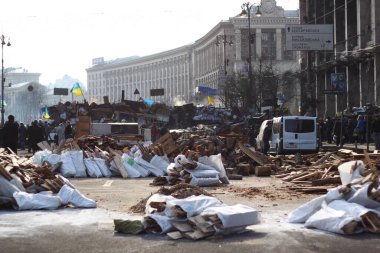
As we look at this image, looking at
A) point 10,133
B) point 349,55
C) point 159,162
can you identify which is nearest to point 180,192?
point 159,162

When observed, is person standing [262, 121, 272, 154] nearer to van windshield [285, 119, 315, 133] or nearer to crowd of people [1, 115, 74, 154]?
van windshield [285, 119, 315, 133]

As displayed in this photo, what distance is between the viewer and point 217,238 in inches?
291

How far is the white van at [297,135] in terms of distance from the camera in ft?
93.5

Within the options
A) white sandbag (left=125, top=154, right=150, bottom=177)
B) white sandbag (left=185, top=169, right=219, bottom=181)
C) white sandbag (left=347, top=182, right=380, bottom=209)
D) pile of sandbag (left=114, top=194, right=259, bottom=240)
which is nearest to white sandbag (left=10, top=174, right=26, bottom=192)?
pile of sandbag (left=114, top=194, right=259, bottom=240)

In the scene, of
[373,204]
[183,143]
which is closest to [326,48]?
[183,143]

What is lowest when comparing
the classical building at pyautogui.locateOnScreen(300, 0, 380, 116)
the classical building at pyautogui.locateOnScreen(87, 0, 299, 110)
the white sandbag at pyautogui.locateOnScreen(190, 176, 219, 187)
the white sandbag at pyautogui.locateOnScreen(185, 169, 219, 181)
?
the white sandbag at pyautogui.locateOnScreen(190, 176, 219, 187)

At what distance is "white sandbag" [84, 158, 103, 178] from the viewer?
718 inches

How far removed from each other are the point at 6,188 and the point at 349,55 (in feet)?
133

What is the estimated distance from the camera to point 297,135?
93.6ft

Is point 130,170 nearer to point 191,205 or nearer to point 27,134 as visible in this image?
point 191,205

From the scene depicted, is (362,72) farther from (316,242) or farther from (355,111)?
(316,242)

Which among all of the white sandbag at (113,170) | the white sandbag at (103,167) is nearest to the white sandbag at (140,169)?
the white sandbag at (113,170)

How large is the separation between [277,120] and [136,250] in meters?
23.4

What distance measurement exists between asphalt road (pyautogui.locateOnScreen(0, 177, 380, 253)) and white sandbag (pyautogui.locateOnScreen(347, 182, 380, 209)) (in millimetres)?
586
